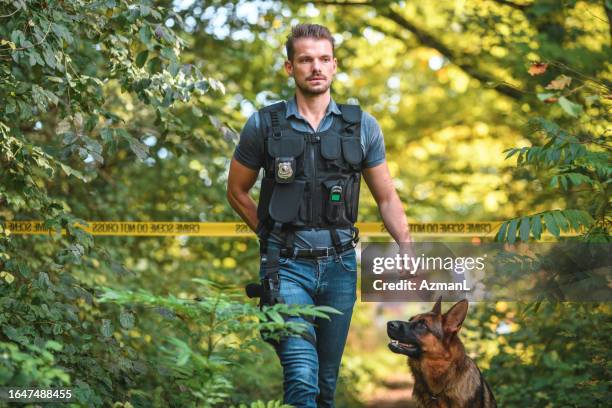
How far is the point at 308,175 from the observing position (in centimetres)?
435

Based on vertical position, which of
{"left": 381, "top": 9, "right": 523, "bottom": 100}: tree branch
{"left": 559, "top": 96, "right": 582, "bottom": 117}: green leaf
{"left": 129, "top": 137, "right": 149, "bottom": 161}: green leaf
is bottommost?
{"left": 129, "top": 137, "right": 149, "bottom": 161}: green leaf

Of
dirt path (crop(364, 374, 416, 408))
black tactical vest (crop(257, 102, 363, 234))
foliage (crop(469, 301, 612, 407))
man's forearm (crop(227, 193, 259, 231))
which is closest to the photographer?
black tactical vest (crop(257, 102, 363, 234))

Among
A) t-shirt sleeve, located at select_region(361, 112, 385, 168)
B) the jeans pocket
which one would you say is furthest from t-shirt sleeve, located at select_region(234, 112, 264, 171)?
the jeans pocket

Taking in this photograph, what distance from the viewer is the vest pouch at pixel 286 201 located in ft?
14.0

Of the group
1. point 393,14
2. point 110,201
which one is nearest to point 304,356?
point 110,201

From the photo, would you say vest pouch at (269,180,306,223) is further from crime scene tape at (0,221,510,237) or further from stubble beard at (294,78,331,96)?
crime scene tape at (0,221,510,237)

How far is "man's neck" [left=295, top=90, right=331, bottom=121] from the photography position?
448 cm

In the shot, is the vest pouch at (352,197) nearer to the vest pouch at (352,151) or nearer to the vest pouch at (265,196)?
the vest pouch at (352,151)

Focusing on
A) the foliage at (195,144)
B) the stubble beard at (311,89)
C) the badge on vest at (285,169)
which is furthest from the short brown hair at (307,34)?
the foliage at (195,144)

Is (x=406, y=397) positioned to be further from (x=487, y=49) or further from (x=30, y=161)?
(x=30, y=161)

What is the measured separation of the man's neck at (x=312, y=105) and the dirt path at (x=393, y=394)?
7.68m

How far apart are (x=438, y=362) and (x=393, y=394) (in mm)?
9484

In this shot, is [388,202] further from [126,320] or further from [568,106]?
[126,320]

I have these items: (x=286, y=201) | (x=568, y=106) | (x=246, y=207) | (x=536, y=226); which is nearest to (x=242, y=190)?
(x=246, y=207)
